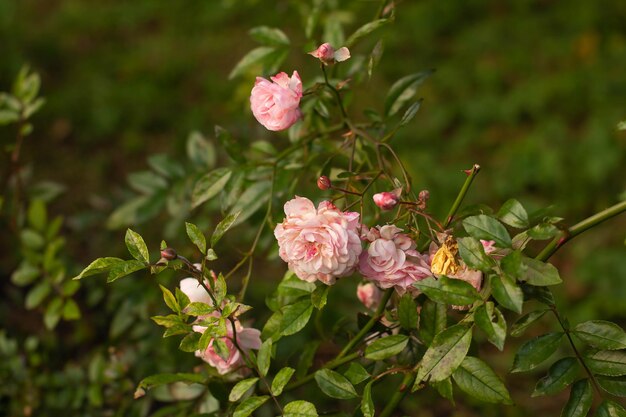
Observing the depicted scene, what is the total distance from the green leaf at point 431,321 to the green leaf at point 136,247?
40 cm

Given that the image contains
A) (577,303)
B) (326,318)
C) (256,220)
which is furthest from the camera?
(577,303)

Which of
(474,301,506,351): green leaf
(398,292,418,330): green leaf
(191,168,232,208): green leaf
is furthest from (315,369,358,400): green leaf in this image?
(191,168,232,208): green leaf

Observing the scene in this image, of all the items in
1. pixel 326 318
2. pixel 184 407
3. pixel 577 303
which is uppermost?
pixel 184 407

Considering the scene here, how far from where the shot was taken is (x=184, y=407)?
1333 mm

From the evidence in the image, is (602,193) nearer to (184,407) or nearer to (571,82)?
(571,82)

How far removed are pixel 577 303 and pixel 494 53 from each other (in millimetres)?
1410

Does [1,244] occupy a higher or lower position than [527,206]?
higher

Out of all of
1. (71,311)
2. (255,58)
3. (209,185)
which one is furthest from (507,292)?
(71,311)

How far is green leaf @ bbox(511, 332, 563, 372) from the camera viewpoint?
0.97 meters

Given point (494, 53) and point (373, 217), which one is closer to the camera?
point (373, 217)

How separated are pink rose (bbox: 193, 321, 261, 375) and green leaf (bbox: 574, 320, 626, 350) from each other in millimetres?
487

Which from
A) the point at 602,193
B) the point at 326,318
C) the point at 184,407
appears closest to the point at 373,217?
the point at 184,407

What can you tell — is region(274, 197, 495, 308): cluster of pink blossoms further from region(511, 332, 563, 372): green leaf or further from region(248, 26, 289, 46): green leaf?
region(248, 26, 289, 46): green leaf

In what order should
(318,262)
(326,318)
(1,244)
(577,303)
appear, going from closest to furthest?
(318,262) → (326,318) → (577,303) → (1,244)
